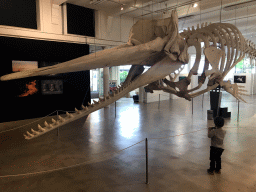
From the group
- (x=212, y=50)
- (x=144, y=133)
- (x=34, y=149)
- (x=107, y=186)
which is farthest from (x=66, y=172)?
(x=212, y=50)

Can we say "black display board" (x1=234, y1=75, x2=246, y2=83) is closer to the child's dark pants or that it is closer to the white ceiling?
the white ceiling

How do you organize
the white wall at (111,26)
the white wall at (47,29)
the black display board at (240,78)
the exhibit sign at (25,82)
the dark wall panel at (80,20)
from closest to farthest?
1. the white wall at (47,29)
2. the exhibit sign at (25,82)
3. the dark wall panel at (80,20)
4. the white wall at (111,26)
5. the black display board at (240,78)

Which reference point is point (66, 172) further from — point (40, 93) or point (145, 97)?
point (145, 97)

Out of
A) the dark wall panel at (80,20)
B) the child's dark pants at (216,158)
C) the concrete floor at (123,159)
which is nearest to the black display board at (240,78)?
the concrete floor at (123,159)

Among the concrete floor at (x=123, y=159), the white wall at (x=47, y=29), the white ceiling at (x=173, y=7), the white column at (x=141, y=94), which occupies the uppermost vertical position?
the white ceiling at (x=173, y=7)

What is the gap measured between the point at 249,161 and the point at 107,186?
126 inches

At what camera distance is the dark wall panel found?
1015 cm

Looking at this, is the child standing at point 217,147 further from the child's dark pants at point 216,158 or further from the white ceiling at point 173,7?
the white ceiling at point 173,7

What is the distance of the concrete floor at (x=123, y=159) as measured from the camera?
12.5 ft

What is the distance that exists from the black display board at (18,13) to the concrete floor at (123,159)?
14.4 ft

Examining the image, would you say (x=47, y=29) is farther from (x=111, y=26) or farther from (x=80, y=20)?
(x=111, y=26)

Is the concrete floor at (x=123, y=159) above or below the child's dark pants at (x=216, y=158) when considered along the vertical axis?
below

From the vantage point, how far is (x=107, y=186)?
3.78 metres

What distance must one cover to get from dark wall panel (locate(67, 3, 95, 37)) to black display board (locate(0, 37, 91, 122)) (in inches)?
28.4
